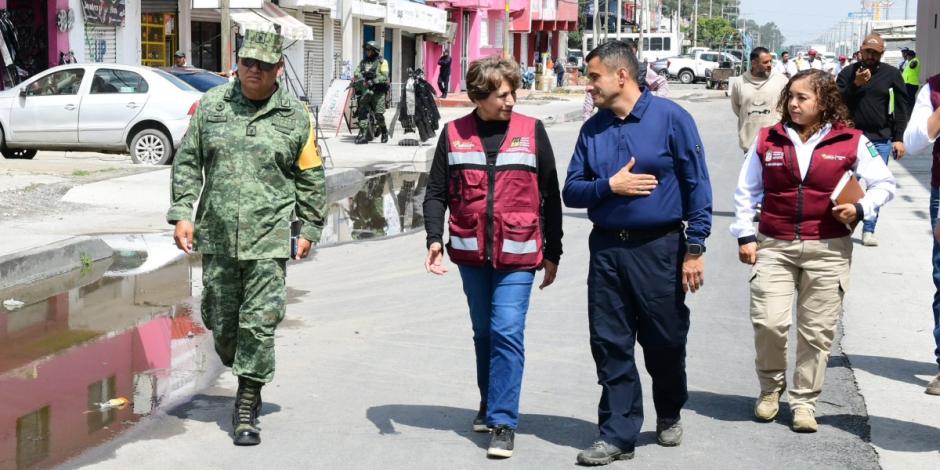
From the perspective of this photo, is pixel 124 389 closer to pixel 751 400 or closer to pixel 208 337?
pixel 208 337

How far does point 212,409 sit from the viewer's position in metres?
6.51

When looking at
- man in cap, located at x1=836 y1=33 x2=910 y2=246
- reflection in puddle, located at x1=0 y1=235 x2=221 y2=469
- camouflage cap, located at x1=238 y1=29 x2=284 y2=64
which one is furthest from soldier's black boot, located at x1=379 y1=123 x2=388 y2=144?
camouflage cap, located at x1=238 y1=29 x2=284 y2=64

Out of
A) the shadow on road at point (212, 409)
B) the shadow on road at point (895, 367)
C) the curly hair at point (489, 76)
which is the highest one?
the curly hair at point (489, 76)

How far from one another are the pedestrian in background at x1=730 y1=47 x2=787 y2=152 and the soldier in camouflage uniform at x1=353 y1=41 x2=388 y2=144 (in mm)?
13169

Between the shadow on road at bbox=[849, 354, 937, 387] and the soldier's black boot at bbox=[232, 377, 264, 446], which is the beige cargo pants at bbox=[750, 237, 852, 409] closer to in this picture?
the shadow on road at bbox=[849, 354, 937, 387]

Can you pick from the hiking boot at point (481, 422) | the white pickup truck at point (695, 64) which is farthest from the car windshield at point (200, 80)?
the white pickup truck at point (695, 64)

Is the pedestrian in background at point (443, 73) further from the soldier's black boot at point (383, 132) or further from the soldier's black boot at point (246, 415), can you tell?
the soldier's black boot at point (246, 415)

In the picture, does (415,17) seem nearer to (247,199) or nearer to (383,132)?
(383,132)

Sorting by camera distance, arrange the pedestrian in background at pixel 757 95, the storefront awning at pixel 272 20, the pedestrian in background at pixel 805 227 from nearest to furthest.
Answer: the pedestrian in background at pixel 805 227, the pedestrian in background at pixel 757 95, the storefront awning at pixel 272 20

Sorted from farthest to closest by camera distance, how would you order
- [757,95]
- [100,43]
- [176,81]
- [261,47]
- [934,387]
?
[100,43] < [176,81] < [757,95] < [934,387] < [261,47]

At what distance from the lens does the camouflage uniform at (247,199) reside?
5.93 meters

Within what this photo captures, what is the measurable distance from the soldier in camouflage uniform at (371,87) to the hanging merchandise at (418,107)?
0.51m

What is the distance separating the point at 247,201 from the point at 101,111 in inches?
572

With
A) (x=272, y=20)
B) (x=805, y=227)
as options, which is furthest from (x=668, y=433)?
(x=272, y=20)
